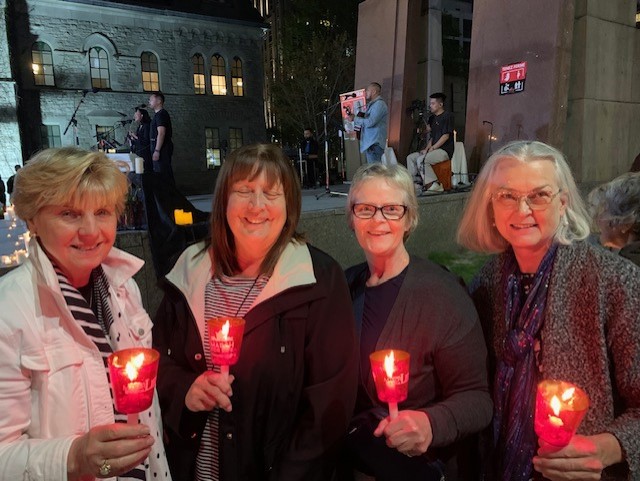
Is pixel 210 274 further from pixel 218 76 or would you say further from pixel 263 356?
pixel 218 76

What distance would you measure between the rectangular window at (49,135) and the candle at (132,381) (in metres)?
25.3

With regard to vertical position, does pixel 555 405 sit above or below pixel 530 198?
below

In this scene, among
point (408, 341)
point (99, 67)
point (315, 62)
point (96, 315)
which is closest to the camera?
point (96, 315)

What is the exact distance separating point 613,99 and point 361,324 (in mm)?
10648

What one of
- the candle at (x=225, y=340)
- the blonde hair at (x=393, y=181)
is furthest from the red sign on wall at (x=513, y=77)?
the candle at (x=225, y=340)

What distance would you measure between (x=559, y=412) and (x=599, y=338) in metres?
0.61

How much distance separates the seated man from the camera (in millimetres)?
10086

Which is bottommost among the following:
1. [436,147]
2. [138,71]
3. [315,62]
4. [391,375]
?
[391,375]

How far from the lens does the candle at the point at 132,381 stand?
59.3 inches

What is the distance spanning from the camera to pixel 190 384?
7.04ft

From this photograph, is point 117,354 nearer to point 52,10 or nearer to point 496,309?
point 496,309

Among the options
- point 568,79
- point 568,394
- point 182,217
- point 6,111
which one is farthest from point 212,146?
point 568,394

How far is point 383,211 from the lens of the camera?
98.7 inches

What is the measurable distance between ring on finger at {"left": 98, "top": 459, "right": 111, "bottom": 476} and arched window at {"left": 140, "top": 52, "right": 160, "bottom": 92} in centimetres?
2671
